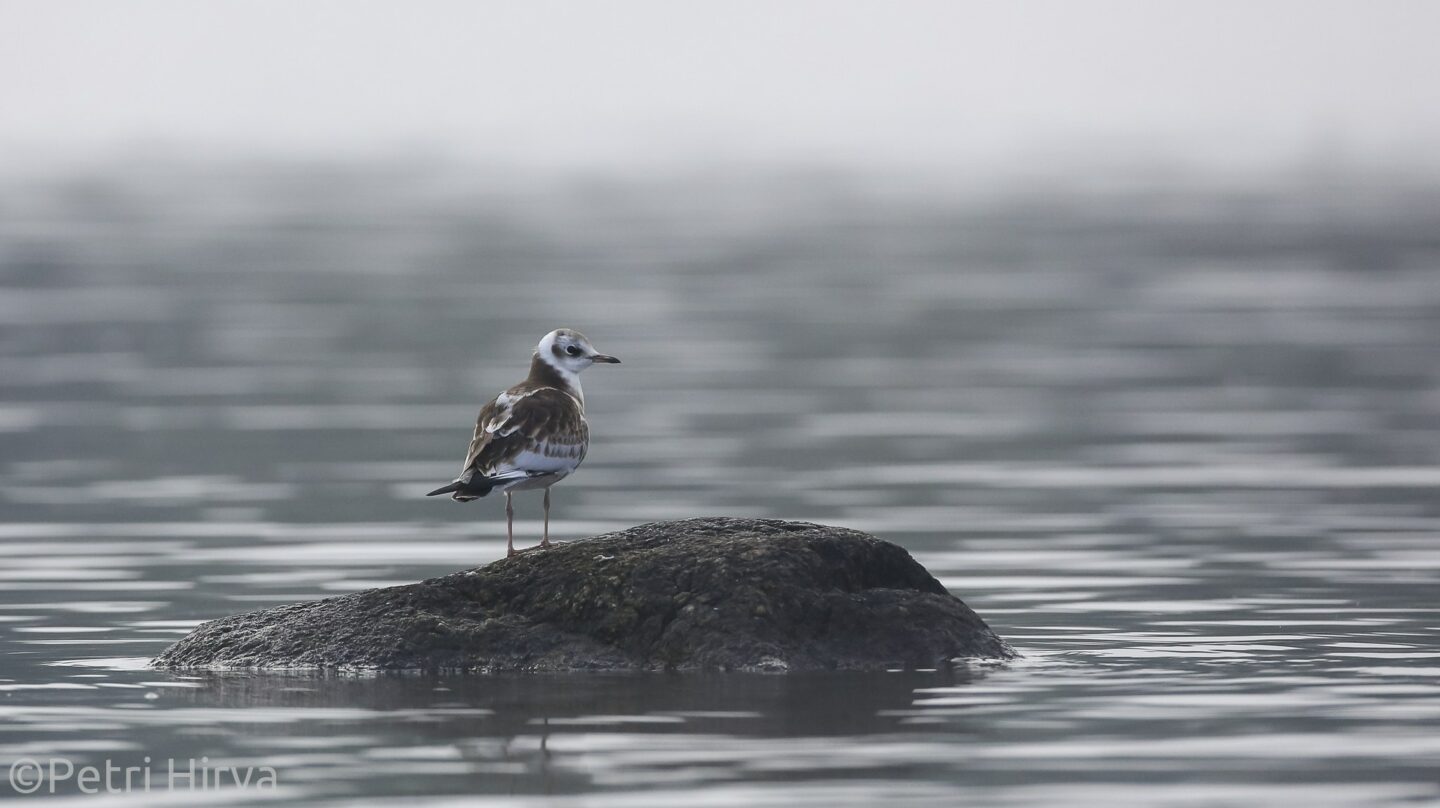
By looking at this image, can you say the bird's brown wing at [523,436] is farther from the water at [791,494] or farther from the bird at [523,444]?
the water at [791,494]

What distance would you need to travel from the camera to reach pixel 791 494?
76.6 ft

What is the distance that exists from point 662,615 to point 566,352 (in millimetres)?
1878

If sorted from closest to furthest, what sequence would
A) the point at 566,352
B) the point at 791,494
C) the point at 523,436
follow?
the point at 523,436 → the point at 566,352 → the point at 791,494

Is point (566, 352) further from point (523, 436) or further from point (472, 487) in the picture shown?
point (472, 487)

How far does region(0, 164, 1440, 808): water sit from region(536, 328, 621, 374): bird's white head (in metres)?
2.13

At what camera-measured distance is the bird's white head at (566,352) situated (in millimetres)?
15164

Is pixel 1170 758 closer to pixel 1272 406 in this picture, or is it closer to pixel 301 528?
pixel 301 528

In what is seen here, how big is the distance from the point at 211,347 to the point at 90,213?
52709mm

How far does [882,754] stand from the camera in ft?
38.3

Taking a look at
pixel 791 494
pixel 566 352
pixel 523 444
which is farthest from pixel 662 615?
pixel 791 494

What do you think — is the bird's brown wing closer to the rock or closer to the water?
the rock

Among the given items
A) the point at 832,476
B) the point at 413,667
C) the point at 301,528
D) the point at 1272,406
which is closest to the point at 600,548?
the point at 413,667

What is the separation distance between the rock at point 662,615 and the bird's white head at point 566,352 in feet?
3.72

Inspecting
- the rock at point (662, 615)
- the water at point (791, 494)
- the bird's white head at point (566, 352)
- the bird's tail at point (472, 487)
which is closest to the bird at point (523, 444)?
the bird's tail at point (472, 487)
